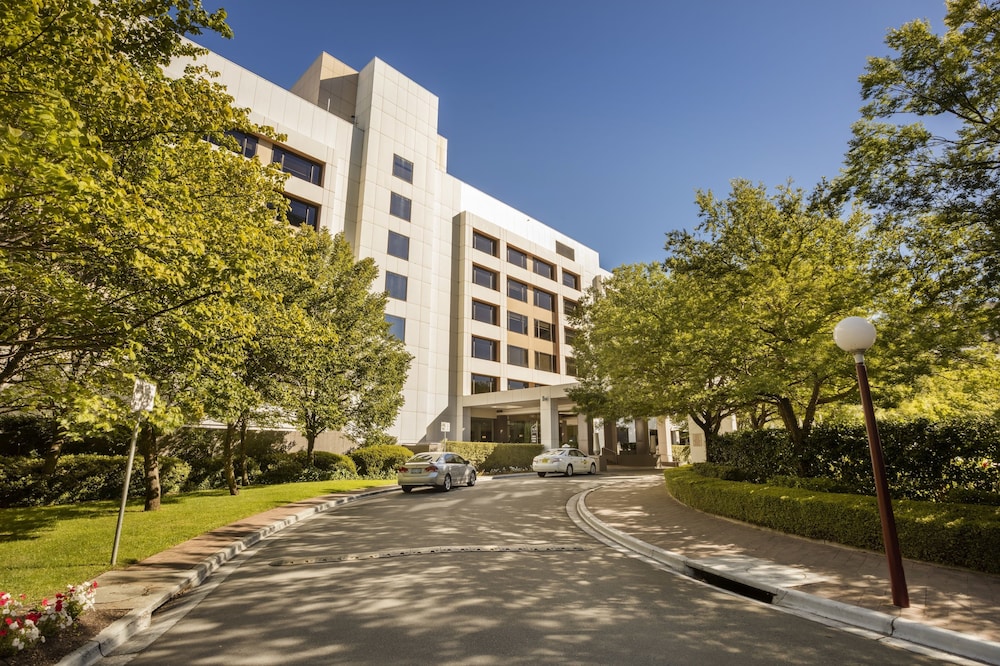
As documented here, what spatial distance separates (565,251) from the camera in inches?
2092

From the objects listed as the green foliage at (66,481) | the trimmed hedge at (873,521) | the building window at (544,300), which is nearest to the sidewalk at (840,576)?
the trimmed hedge at (873,521)

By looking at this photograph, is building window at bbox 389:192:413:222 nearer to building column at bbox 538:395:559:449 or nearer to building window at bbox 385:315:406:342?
building window at bbox 385:315:406:342

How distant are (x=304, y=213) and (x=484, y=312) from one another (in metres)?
17.0

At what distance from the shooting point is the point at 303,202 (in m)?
30.5

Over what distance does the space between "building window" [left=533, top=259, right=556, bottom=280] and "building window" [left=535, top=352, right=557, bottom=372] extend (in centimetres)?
808

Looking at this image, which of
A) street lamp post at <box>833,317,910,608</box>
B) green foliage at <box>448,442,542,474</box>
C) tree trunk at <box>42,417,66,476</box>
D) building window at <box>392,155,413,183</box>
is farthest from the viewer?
building window at <box>392,155,413,183</box>

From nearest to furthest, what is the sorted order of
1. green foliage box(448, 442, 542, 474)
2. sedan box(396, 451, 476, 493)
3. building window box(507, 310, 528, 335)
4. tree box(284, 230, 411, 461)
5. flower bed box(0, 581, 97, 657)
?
flower bed box(0, 581, 97, 657) → sedan box(396, 451, 476, 493) → tree box(284, 230, 411, 461) → green foliage box(448, 442, 542, 474) → building window box(507, 310, 528, 335)

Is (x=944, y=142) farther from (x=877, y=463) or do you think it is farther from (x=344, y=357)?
(x=344, y=357)

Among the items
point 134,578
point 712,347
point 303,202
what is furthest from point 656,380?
point 303,202

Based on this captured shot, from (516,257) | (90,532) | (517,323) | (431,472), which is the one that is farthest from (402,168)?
(90,532)

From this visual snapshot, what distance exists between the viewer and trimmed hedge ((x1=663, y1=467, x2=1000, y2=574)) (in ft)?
22.1

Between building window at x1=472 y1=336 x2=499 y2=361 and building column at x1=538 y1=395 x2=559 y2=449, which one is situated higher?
building window at x1=472 y1=336 x2=499 y2=361

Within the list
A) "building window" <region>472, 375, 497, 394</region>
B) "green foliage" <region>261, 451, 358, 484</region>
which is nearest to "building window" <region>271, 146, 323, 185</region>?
"green foliage" <region>261, 451, 358, 484</region>

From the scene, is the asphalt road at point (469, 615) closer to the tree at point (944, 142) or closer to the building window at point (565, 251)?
the tree at point (944, 142)
